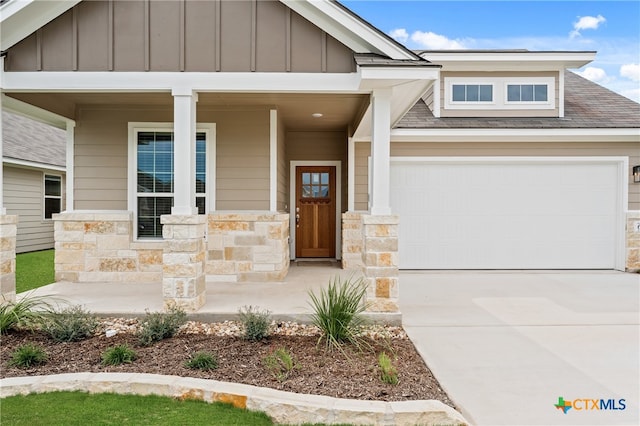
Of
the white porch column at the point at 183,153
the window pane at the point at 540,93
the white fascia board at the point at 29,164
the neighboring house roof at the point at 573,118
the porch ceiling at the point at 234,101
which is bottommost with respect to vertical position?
the white porch column at the point at 183,153

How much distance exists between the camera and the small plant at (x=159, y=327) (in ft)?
13.2

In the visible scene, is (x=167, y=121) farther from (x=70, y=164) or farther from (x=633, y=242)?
(x=633, y=242)

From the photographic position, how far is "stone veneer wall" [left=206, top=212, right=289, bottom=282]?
21.9 feet

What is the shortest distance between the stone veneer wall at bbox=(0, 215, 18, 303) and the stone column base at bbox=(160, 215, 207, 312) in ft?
6.16

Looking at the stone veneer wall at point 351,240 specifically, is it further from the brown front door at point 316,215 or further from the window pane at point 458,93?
the window pane at point 458,93

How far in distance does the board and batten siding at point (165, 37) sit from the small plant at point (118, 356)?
3.12 meters

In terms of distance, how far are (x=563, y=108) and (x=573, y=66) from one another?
3.29ft

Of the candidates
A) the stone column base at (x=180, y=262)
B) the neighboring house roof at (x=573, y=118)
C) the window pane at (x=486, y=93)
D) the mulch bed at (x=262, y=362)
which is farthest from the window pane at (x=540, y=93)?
the stone column base at (x=180, y=262)

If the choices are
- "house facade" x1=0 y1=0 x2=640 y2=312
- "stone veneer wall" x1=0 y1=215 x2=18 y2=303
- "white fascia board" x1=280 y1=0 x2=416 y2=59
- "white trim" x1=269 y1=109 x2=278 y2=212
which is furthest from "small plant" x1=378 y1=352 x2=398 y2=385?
"stone veneer wall" x1=0 y1=215 x2=18 y2=303

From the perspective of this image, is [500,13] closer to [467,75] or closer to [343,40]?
[467,75]

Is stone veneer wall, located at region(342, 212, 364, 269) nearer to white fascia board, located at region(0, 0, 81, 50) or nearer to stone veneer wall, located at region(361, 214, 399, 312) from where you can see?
stone veneer wall, located at region(361, 214, 399, 312)

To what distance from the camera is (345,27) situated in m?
4.82

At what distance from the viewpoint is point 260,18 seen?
4.93 m

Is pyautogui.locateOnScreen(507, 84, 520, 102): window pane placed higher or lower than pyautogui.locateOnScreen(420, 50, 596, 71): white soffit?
lower
